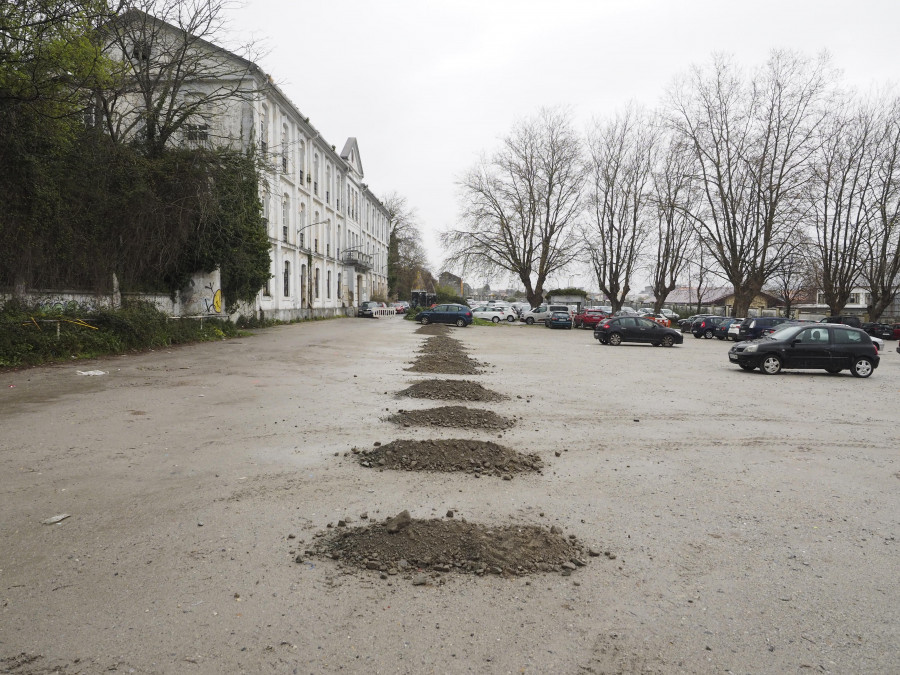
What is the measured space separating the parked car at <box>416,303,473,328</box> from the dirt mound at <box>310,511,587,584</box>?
40.2 m

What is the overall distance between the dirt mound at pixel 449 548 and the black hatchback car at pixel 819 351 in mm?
14441

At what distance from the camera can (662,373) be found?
609 inches

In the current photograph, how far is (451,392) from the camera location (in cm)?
1023

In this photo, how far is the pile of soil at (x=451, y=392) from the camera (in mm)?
10094

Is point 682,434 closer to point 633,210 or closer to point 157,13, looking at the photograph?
point 157,13

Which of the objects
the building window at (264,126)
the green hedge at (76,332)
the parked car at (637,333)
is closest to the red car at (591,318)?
the parked car at (637,333)

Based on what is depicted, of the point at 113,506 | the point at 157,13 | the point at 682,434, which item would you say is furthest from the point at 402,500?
the point at 157,13

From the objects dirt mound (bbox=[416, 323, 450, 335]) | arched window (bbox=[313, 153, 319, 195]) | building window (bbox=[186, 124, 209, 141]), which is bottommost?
dirt mound (bbox=[416, 323, 450, 335])

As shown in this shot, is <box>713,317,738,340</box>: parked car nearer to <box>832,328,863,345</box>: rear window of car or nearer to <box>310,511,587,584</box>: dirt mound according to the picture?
<box>832,328,863,345</box>: rear window of car

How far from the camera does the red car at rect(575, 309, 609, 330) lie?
45.9 meters

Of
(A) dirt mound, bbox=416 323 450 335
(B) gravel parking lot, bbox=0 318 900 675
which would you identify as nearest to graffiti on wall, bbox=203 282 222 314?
(A) dirt mound, bbox=416 323 450 335

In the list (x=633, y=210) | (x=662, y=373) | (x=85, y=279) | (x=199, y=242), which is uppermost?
(x=633, y=210)

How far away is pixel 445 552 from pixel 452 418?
4344 mm

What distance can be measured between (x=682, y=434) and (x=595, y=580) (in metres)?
4.93
